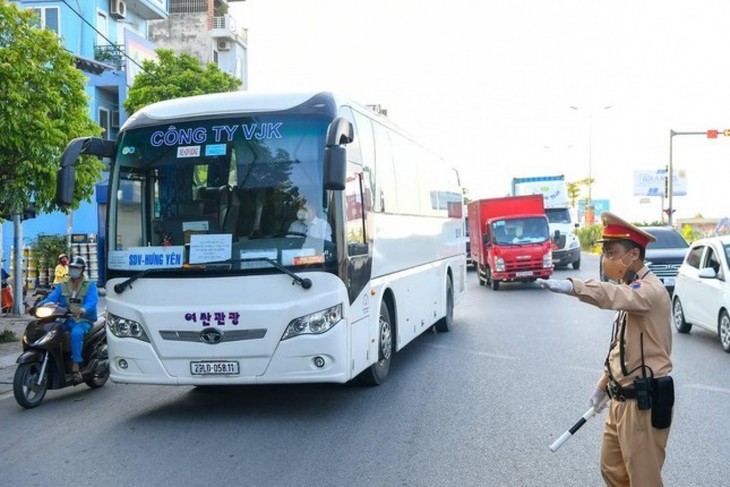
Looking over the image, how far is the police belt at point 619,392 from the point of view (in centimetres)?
395

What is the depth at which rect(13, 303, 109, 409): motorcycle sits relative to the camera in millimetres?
8406

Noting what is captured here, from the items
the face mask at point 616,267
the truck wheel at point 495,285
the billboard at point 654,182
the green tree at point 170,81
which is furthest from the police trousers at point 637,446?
the billboard at point 654,182

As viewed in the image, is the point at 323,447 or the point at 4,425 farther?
the point at 4,425

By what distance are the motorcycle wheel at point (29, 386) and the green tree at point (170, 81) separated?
23.1 m

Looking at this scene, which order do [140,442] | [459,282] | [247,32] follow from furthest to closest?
[247,32], [459,282], [140,442]

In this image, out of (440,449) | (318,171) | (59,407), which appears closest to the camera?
(440,449)

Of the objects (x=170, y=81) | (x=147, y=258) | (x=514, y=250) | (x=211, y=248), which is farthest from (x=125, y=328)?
(x=170, y=81)

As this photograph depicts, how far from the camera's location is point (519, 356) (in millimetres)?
11195

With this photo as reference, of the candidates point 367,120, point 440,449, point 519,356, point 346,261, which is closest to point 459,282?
point 519,356

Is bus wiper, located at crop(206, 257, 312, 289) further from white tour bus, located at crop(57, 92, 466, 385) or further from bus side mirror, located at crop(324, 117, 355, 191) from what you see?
bus side mirror, located at crop(324, 117, 355, 191)

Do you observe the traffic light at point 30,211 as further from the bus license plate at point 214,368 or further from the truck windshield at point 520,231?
the truck windshield at point 520,231

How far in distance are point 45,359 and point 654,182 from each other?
79728mm

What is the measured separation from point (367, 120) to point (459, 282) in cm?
726

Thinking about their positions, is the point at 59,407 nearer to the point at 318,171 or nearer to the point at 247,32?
the point at 318,171
